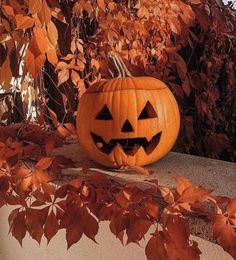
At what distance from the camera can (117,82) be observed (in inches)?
36.8

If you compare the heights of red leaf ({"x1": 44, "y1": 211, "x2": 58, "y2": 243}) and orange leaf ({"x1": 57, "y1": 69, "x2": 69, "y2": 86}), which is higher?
orange leaf ({"x1": 57, "y1": 69, "x2": 69, "y2": 86})

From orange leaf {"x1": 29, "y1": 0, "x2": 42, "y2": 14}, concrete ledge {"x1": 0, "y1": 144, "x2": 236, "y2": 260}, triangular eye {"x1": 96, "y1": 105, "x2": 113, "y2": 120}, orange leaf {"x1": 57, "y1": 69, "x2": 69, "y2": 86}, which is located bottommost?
concrete ledge {"x1": 0, "y1": 144, "x2": 236, "y2": 260}

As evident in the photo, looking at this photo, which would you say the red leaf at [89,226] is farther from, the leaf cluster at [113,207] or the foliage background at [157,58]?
the foliage background at [157,58]

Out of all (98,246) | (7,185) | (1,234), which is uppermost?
(7,185)

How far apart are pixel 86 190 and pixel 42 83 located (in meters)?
0.87

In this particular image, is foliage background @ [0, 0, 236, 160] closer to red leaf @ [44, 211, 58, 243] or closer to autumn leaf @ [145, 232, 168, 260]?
red leaf @ [44, 211, 58, 243]

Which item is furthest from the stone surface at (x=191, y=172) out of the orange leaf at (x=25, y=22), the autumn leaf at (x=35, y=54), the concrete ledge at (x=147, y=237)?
the orange leaf at (x=25, y=22)

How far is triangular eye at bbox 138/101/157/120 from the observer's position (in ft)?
2.97

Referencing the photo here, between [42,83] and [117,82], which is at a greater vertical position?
[117,82]

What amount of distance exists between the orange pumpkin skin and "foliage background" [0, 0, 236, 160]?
0.44 m

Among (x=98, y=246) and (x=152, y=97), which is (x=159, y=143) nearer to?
(x=152, y=97)

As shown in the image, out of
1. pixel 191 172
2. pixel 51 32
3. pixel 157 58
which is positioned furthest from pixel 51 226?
pixel 157 58

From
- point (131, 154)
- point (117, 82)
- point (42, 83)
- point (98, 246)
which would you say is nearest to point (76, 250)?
point (98, 246)

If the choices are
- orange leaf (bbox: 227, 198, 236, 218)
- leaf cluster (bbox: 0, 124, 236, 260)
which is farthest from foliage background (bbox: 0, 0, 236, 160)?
orange leaf (bbox: 227, 198, 236, 218)
